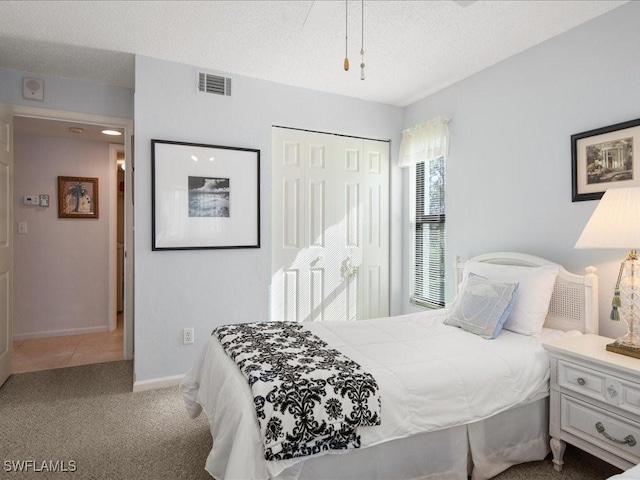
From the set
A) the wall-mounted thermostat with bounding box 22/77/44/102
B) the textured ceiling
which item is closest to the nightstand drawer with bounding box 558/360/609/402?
the textured ceiling

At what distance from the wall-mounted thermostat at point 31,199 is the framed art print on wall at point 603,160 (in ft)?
16.8

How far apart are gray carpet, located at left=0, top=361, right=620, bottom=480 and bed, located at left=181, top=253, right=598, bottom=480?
220 millimetres

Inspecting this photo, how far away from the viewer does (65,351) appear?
3.83m

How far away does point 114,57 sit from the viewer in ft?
9.44

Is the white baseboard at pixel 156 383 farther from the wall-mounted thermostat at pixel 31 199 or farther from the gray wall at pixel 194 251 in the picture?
the wall-mounted thermostat at pixel 31 199

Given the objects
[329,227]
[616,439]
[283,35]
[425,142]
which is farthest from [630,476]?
[425,142]

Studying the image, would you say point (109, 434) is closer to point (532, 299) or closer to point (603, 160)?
point (532, 299)

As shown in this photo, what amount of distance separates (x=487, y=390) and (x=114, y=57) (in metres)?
3.33

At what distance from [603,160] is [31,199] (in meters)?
5.29

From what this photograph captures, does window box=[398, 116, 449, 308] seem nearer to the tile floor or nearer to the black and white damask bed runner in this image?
the black and white damask bed runner

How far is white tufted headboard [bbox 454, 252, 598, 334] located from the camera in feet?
7.36

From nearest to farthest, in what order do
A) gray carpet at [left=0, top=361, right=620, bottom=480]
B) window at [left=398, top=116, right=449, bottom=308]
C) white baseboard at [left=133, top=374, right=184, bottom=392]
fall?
gray carpet at [left=0, top=361, right=620, bottom=480] → white baseboard at [left=133, top=374, right=184, bottom=392] → window at [left=398, top=116, right=449, bottom=308]

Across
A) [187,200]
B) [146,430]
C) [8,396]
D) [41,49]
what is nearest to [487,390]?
[146,430]

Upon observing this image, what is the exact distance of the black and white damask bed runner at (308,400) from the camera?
137 cm
